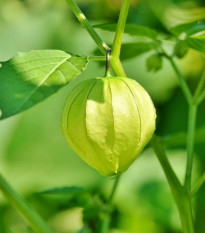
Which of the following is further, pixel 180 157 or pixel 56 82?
pixel 180 157

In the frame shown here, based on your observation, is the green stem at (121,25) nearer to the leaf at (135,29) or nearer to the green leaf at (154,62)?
the leaf at (135,29)

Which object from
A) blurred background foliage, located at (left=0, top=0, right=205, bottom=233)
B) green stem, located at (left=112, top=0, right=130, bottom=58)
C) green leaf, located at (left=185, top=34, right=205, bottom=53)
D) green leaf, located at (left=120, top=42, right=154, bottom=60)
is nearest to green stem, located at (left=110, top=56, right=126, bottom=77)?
green stem, located at (left=112, top=0, right=130, bottom=58)

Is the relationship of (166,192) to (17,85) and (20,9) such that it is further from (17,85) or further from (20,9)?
(17,85)

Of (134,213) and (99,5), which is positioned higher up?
(99,5)

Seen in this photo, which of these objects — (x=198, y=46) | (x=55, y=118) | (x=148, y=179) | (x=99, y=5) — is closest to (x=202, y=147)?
(x=148, y=179)

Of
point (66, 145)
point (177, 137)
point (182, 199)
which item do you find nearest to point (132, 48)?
point (177, 137)

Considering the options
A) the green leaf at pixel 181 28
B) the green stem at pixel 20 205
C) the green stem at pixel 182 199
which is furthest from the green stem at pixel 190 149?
the green stem at pixel 20 205

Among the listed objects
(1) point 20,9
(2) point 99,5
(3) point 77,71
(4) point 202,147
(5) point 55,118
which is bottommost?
(4) point 202,147

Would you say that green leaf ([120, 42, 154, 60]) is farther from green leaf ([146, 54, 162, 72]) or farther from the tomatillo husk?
the tomatillo husk

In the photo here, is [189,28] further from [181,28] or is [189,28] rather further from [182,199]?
[182,199]
